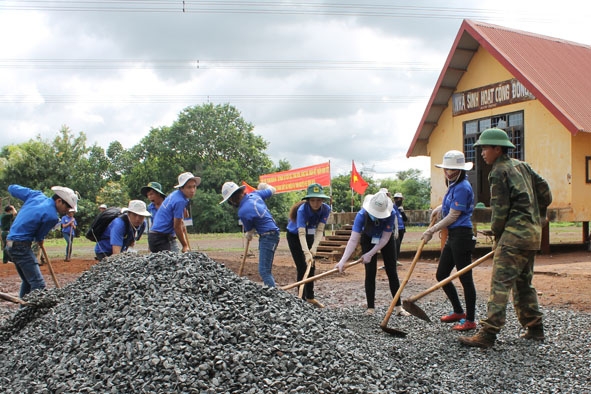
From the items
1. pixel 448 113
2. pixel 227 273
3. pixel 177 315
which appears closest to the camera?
A: pixel 177 315

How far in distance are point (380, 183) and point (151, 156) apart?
27.3 metres

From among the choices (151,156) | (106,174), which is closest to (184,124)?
(151,156)

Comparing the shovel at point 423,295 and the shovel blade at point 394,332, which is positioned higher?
the shovel at point 423,295

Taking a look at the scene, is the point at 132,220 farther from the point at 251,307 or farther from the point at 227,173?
the point at 227,173

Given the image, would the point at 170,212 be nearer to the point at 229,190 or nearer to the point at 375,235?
the point at 229,190

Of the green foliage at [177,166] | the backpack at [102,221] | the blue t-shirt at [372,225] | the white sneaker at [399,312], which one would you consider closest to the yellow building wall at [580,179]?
the white sneaker at [399,312]

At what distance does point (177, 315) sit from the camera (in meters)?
3.93

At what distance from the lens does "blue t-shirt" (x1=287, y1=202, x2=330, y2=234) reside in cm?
695

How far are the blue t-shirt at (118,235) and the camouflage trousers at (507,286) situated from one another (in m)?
4.24

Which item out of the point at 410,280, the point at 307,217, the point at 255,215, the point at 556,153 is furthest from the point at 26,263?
the point at 556,153

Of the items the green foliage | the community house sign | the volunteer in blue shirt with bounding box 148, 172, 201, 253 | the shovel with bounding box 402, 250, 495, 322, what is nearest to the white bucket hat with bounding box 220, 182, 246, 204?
the volunteer in blue shirt with bounding box 148, 172, 201, 253

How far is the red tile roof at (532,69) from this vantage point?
517 inches

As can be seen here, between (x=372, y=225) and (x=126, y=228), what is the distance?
3.03 meters

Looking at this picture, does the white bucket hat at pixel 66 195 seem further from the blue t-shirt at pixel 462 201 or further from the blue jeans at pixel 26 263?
the blue t-shirt at pixel 462 201
